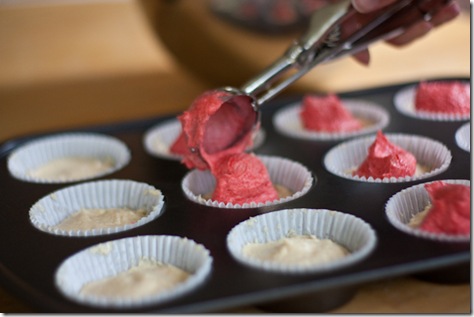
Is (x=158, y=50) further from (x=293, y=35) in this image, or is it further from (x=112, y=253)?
(x=112, y=253)

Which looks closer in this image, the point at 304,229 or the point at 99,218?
the point at 304,229

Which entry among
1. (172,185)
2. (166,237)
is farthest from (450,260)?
(172,185)

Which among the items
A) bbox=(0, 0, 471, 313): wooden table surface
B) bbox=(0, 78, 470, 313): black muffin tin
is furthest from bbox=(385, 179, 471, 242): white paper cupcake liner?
bbox=(0, 0, 471, 313): wooden table surface

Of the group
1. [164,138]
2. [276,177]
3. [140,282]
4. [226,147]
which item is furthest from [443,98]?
[140,282]

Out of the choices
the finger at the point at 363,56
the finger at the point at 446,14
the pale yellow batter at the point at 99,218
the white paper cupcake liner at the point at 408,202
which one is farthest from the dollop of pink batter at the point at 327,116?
the pale yellow batter at the point at 99,218

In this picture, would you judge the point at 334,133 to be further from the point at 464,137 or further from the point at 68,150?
the point at 68,150

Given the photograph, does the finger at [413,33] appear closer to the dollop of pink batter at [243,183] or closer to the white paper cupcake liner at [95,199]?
the dollop of pink batter at [243,183]
